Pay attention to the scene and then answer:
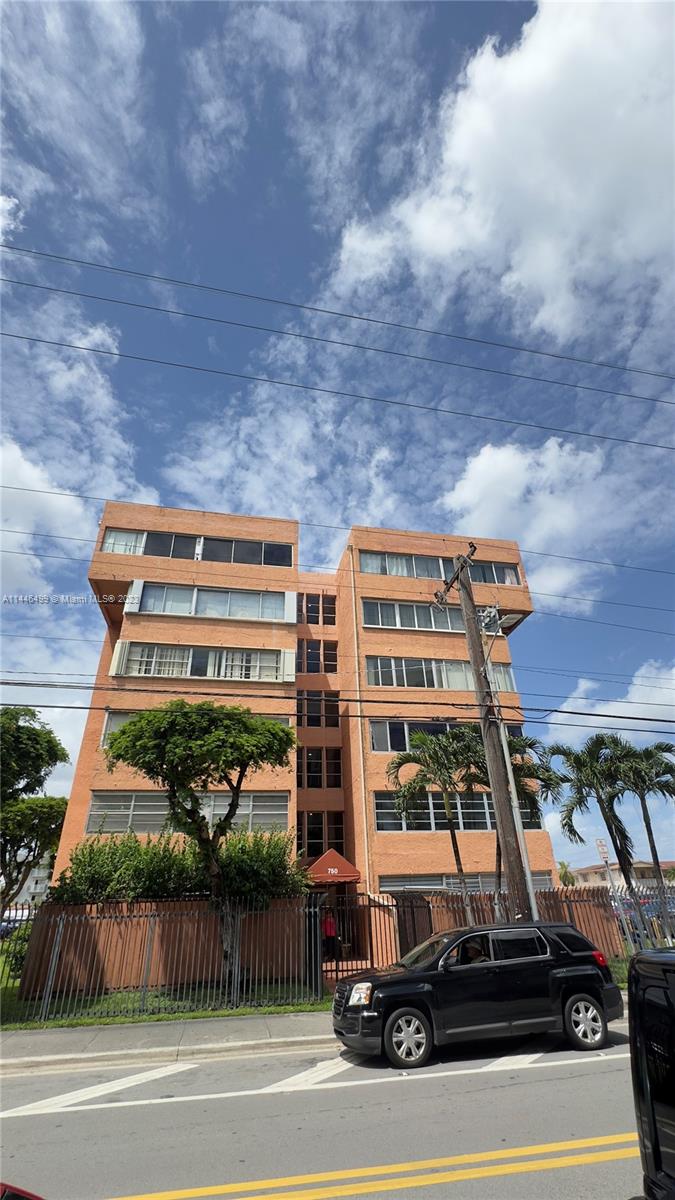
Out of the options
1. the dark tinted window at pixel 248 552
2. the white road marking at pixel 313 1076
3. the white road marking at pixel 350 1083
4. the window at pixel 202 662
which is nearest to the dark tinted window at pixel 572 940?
the white road marking at pixel 350 1083

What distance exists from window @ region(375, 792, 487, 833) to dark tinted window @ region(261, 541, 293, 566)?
33.8ft

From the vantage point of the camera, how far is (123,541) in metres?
24.2

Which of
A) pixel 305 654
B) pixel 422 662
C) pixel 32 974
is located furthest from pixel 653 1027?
pixel 305 654

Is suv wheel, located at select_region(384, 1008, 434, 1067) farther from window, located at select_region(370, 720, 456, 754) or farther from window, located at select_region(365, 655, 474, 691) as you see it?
window, located at select_region(365, 655, 474, 691)

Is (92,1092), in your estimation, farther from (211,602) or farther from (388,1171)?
(211,602)

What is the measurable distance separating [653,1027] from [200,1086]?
Answer: 749cm

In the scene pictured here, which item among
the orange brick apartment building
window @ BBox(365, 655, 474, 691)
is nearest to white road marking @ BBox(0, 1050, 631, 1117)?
the orange brick apartment building

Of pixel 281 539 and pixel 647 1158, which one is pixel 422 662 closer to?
pixel 281 539

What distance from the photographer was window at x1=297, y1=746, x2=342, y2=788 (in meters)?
26.7

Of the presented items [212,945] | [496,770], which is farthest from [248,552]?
[496,770]

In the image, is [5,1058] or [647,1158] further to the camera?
[5,1058]

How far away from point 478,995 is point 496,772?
5.38 metres

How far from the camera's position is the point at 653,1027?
7.22ft

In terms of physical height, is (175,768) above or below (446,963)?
above
